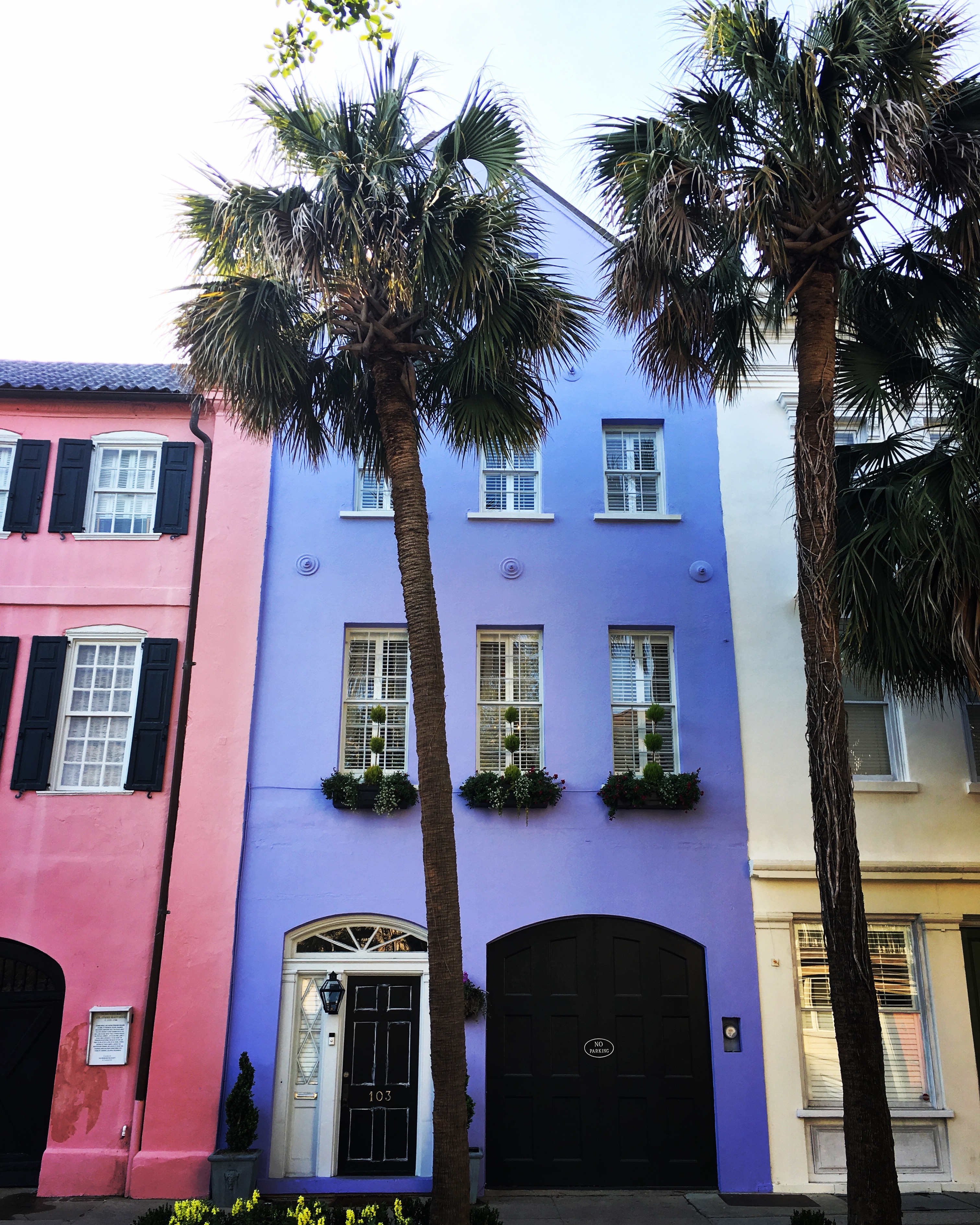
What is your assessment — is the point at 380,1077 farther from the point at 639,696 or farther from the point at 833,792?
the point at 833,792

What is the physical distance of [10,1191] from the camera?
34.8 feet

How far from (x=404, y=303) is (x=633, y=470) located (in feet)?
16.1

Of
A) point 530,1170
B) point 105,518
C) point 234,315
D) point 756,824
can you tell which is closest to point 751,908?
point 756,824

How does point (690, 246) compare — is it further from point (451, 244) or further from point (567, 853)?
point (567, 853)

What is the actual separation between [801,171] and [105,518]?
893 cm

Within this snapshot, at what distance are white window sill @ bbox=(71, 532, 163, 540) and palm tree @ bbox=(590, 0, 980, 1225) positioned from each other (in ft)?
20.9

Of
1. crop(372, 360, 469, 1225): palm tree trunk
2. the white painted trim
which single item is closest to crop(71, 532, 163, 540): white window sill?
the white painted trim

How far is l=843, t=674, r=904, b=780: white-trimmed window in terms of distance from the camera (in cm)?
1205

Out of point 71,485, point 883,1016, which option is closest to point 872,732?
point 883,1016

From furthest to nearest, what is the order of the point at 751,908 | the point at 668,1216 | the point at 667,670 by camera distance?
the point at 667,670 < the point at 751,908 < the point at 668,1216

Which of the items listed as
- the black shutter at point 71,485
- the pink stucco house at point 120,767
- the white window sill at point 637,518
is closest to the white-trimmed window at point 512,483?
the white window sill at point 637,518

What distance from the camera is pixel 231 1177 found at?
32.5 feet

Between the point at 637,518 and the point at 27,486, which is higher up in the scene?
the point at 27,486

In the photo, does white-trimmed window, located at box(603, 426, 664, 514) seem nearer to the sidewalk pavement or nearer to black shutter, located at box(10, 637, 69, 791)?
black shutter, located at box(10, 637, 69, 791)
